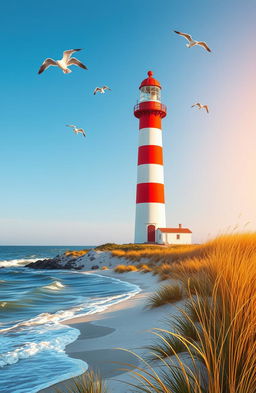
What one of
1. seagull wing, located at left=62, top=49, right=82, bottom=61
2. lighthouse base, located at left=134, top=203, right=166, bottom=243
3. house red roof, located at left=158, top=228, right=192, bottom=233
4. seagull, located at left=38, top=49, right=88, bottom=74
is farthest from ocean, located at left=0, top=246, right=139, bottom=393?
house red roof, located at left=158, top=228, right=192, bottom=233

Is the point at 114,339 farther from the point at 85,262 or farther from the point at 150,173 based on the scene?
the point at 150,173


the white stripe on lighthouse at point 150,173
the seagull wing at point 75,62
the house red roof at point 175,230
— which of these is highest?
the white stripe on lighthouse at point 150,173

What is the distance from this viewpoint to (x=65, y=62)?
1072 cm

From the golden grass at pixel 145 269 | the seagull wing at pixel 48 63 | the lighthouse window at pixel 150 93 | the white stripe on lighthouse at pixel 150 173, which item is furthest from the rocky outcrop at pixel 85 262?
the seagull wing at pixel 48 63

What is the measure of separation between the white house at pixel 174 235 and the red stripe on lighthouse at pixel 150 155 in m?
6.13

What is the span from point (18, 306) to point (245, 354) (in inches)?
335

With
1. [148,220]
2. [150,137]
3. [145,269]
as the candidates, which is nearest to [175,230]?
[148,220]

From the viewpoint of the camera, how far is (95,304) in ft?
31.2

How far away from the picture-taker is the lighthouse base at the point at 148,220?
29.1 m

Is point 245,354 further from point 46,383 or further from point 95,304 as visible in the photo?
point 95,304

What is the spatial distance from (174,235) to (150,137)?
994 cm

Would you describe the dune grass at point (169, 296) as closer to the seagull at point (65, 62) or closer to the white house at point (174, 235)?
the seagull at point (65, 62)

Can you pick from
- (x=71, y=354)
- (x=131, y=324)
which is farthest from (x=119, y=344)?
(x=131, y=324)

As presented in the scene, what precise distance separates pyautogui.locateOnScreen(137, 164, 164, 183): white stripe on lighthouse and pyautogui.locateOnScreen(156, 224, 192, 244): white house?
451cm
